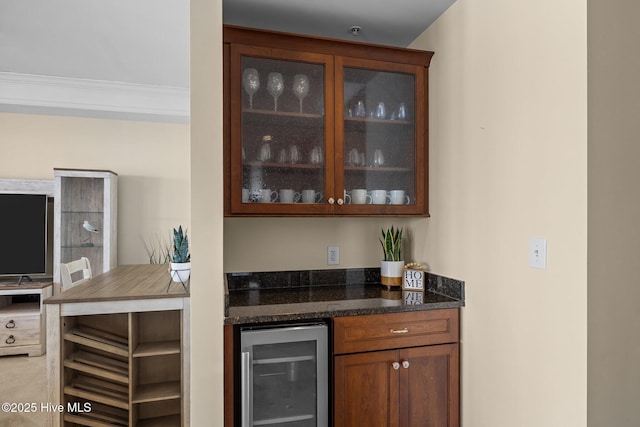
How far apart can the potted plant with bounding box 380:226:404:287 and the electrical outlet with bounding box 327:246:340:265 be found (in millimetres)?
283

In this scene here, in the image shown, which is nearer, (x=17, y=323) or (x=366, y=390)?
(x=366, y=390)

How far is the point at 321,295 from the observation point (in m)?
2.09

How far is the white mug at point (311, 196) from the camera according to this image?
6.70 ft

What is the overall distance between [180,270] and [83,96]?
100 inches

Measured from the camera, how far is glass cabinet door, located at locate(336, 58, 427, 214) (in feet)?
6.88

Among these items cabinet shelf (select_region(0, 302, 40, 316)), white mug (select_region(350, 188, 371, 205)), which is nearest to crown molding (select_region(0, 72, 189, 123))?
cabinet shelf (select_region(0, 302, 40, 316))

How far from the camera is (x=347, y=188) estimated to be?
2.10 m

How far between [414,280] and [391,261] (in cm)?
19

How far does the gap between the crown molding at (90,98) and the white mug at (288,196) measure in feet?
8.60

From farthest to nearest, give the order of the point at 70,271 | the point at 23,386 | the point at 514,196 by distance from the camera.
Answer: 1. the point at 23,386
2. the point at 70,271
3. the point at 514,196

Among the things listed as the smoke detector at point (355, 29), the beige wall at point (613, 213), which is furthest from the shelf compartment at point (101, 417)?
the smoke detector at point (355, 29)

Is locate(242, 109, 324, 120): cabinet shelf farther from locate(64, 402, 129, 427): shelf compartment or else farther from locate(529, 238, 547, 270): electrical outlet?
locate(64, 402, 129, 427): shelf compartment

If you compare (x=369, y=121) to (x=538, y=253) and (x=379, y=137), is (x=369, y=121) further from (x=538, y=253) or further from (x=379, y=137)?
(x=538, y=253)

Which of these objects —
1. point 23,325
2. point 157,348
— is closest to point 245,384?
point 157,348
